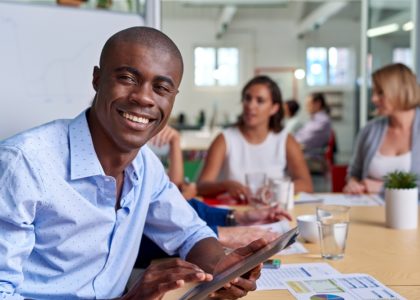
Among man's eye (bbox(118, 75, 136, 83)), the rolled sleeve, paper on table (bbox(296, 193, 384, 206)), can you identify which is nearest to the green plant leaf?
paper on table (bbox(296, 193, 384, 206))

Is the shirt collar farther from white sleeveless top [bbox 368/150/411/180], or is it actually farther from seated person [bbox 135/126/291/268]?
white sleeveless top [bbox 368/150/411/180]

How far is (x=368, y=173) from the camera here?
2.94 m

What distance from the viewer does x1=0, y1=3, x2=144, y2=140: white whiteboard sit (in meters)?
2.17

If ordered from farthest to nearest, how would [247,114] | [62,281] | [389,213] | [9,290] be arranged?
[247,114]
[389,213]
[62,281]
[9,290]

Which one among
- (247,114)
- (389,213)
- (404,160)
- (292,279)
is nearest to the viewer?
(292,279)

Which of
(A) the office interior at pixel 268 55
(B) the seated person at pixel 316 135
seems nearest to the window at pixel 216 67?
(A) the office interior at pixel 268 55

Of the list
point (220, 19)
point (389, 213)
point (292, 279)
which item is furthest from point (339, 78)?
point (292, 279)

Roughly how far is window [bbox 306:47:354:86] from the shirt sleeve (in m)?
10.5

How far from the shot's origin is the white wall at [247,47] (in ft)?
36.8

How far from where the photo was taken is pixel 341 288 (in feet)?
4.21

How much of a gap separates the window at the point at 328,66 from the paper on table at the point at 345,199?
886cm

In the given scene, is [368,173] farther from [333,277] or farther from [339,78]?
[339,78]

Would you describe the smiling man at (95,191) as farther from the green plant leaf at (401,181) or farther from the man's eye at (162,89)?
the green plant leaf at (401,181)

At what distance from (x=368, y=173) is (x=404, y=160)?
21cm
